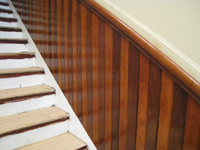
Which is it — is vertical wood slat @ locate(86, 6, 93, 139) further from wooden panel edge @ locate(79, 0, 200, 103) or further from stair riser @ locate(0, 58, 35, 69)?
stair riser @ locate(0, 58, 35, 69)

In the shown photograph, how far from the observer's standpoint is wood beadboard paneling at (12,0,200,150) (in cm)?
69

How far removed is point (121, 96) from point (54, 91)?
33.3 inches

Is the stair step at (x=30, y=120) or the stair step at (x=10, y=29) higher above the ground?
the stair step at (x=10, y=29)

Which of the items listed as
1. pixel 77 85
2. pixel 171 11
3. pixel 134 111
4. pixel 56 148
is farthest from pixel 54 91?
pixel 171 11

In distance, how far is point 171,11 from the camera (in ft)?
3.56

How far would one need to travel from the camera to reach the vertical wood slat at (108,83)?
0.96 metres

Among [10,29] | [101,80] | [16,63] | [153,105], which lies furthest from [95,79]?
[10,29]

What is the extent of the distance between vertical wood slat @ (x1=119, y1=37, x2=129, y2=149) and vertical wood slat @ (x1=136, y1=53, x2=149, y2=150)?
0.09 meters

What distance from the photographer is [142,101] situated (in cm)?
82

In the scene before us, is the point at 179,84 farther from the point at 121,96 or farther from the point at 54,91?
the point at 54,91

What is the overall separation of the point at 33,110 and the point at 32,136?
287 millimetres

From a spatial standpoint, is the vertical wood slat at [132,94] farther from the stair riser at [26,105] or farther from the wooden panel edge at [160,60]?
the stair riser at [26,105]

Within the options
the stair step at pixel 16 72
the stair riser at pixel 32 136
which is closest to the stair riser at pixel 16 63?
the stair step at pixel 16 72

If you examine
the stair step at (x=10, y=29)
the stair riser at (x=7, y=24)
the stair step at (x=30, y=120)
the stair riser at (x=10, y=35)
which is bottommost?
the stair step at (x=30, y=120)
